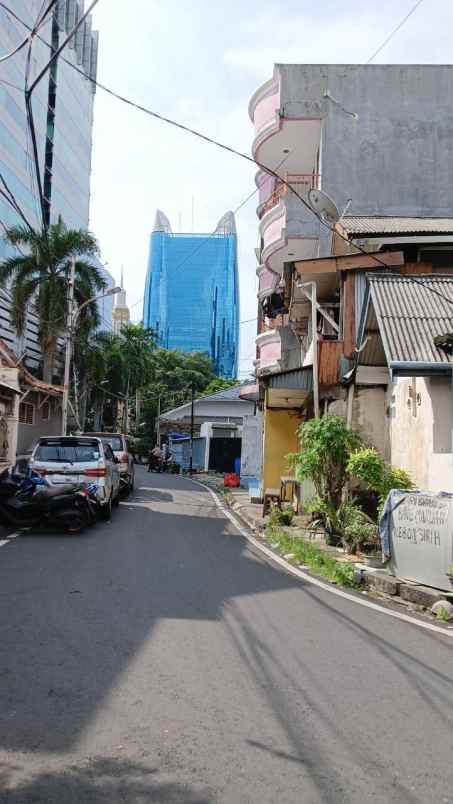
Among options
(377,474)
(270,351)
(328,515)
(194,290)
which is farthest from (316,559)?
(194,290)

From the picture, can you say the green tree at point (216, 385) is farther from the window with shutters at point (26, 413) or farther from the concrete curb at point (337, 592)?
the concrete curb at point (337, 592)

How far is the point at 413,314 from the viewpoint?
35.7 ft

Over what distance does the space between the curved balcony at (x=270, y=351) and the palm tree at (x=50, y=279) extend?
14.9m

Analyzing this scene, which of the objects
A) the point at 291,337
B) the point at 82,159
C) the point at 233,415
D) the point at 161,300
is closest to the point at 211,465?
the point at 233,415

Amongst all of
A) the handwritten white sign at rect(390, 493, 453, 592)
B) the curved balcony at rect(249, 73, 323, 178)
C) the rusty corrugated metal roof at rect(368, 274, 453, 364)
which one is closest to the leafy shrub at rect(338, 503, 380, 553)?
the handwritten white sign at rect(390, 493, 453, 592)

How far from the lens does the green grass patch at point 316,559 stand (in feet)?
30.1

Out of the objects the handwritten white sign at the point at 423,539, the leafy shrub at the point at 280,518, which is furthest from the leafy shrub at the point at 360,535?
the leafy shrub at the point at 280,518

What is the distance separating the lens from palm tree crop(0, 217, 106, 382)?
36938 mm

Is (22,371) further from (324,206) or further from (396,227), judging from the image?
(396,227)

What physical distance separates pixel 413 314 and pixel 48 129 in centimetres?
6116

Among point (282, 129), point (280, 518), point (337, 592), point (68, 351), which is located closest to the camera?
point (337, 592)

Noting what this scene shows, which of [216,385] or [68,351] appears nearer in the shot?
[68,351]

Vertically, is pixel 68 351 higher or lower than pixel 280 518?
higher

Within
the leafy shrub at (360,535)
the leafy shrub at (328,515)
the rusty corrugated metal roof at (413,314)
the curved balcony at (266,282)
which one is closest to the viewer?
the rusty corrugated metal roof at (413,314)
